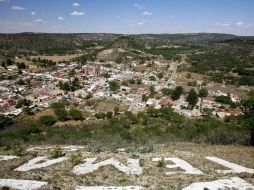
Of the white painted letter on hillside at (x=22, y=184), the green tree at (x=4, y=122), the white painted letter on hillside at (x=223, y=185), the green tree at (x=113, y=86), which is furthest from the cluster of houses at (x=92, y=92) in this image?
the white painted letter on hillside at (x=22, y=184)

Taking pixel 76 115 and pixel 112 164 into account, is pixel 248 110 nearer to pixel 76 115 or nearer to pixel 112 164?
pixel 112 164

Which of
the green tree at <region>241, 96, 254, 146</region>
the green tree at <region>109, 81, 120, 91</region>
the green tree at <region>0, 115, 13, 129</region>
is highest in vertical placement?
the green tree at <region>241, 96, 254, 146</region>

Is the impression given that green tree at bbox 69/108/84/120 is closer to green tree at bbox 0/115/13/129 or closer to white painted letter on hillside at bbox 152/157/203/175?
green tree at bbox 0/115/13/129

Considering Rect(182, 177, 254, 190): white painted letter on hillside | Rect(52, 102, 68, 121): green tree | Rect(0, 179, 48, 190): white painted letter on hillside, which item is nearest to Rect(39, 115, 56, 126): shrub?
Rect(52, 102, 68, 121): green tree

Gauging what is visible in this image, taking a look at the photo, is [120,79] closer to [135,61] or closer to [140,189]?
[135,61]

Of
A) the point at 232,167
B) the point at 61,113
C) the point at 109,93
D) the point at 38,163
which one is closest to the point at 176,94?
the point at 109,93
